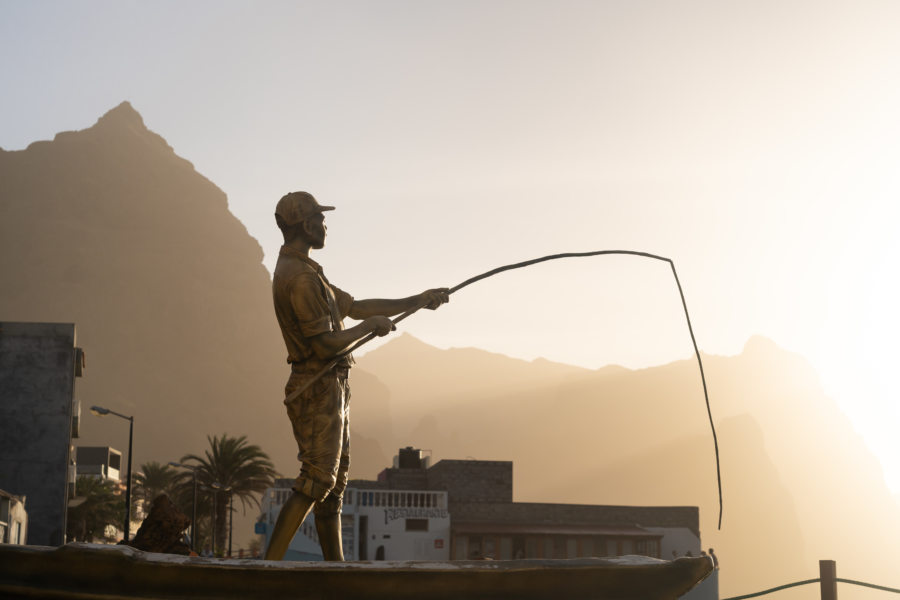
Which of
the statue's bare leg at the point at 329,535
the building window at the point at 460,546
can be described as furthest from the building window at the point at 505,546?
the statue's bare leg at the point at 329,535

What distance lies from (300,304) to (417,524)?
164ft

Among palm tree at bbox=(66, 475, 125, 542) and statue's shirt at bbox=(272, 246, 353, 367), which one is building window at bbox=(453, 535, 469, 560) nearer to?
palm tree at bbox=(66, 475, 125, 542)

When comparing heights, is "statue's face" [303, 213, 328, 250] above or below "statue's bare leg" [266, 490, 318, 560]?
above

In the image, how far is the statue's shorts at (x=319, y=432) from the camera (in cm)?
608

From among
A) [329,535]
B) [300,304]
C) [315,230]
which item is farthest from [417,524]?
[300,304]

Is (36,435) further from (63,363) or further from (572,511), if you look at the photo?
(572,511)

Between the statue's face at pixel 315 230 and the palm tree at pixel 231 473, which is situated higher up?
the palm tree at pixel 231 473

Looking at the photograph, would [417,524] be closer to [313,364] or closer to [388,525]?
[388,525]

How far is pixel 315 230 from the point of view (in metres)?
6.61

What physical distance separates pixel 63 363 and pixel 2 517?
15.5m

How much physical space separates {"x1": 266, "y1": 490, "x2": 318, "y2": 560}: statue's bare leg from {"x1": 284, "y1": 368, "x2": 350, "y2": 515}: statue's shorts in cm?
5

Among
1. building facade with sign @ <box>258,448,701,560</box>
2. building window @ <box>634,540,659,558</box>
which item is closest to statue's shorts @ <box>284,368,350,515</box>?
building facade with sign @ <box>258,448,701,560</box>

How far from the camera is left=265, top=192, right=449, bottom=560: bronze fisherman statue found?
20.0 feet

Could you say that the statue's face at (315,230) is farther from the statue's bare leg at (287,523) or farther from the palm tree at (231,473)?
the palm tree at (231,473)
